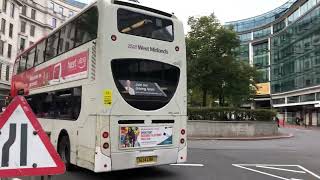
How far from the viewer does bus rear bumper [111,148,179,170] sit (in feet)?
34.0

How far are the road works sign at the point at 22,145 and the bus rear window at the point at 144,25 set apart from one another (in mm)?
4937

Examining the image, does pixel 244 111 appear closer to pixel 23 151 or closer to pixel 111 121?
pixel 111 121

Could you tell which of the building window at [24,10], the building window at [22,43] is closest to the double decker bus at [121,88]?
the building window at [22,43]

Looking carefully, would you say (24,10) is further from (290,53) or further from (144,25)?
(144,25)

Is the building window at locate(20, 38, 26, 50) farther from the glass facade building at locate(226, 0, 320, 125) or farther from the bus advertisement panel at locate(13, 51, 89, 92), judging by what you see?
the bus advertisement panel at locate(13, 51, 89, 92)

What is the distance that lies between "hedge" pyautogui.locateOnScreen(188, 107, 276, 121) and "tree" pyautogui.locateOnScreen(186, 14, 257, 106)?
138 inches

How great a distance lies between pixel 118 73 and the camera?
1058cm

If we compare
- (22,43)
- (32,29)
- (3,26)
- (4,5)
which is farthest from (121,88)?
(32,29)

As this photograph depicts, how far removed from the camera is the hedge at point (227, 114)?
30703 mm

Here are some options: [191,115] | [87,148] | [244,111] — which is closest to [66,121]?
[87,148]

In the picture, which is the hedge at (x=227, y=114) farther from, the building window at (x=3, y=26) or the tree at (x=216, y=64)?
the building window at (x=3, y=26)

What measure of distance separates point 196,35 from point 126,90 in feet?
86.1

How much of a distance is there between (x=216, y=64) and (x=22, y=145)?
2917 centimetres

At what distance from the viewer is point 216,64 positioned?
34531mm
